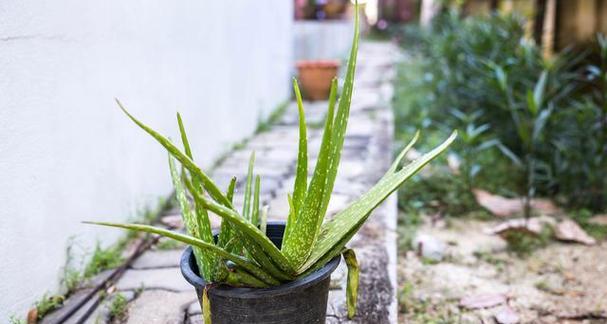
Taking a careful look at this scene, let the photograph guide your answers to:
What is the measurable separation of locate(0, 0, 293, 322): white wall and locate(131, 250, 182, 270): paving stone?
173mm

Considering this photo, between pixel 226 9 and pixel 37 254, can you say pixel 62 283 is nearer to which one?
pixel 37 254

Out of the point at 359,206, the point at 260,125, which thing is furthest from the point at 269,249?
the point at 260,125

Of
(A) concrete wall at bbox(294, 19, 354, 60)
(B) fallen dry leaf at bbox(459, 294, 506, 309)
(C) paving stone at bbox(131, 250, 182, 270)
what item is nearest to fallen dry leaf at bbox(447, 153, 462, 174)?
(B) fallen dry leaf at bbox(459, 294, 506, 309)

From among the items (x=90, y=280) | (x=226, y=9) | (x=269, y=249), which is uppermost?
(x=226, y=9)

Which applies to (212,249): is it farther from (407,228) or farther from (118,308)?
(407,228)

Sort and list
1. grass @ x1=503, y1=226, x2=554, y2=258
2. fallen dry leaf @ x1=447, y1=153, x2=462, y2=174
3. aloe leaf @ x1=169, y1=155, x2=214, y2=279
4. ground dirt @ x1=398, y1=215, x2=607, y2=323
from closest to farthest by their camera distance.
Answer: aloe leaf @ x1=169, y1=155, x2=214, y2=279 < ground dirt @ x1=398, y1=215, x2=607, y2=323 < grass @ x1=503, y1=226, x2=554, y2=258 < fallen dry leaf @ x1=447, y1=153, x2=462, y2=174

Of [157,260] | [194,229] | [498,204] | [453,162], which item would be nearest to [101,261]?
[157,260]

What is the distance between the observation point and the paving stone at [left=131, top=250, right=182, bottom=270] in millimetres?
2260

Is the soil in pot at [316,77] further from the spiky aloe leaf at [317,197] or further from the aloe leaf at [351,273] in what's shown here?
the spiky aloe leaf at [317,197]

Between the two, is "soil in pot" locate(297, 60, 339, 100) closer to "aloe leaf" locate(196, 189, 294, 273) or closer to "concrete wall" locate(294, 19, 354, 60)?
"concrete wall" locate(294, 19, 354, 60)

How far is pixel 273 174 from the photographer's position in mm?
3441

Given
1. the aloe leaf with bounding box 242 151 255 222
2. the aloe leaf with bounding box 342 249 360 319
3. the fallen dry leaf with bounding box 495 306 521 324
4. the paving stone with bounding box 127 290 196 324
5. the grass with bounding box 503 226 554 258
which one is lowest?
the fallen dry leaf with bounding box 495 306 521 324

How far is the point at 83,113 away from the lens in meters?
2.15

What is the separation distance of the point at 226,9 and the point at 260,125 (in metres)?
1.17
